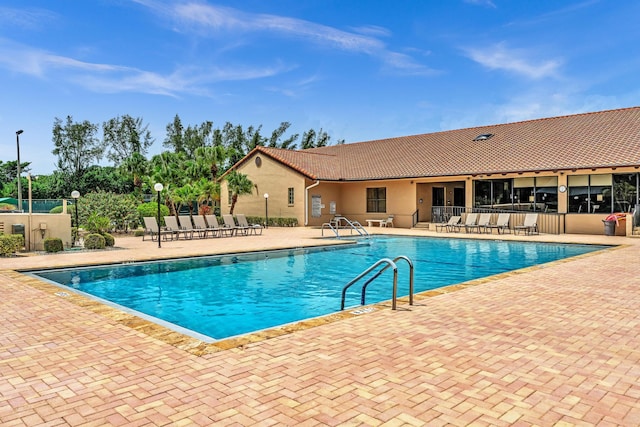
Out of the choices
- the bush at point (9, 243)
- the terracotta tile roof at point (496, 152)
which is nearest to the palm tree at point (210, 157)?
the terracotta tile roof at point (496, 152)

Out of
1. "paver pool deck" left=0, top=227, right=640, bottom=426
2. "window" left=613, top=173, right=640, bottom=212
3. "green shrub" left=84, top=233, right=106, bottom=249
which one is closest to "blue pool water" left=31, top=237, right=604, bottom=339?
"paver pool deck" left=0, top=227, right=640, bottom=426

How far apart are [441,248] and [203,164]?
18147 millimetres

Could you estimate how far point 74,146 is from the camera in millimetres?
50594

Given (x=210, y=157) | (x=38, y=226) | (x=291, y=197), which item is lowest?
(x=38, y=226)

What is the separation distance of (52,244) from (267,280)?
769 cm

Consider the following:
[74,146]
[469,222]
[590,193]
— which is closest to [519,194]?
[469,222]

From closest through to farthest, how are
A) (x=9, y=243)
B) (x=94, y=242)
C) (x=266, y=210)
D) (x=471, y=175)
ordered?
(x=9, y=243), (x=94, y=242), (x=471, y=175), (x=266, y=210)

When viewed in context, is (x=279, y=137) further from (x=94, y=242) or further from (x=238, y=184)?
(x=94, y=242)

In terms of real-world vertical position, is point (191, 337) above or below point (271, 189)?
below

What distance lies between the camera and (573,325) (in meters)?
5.68

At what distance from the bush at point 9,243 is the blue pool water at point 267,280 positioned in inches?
136

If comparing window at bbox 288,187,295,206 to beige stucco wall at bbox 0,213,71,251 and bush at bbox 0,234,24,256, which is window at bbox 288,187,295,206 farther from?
bush at bbox 0,234,24,256

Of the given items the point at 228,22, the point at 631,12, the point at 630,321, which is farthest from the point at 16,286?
the point at 631,12

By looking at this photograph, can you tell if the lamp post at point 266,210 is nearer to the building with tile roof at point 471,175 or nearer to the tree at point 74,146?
the building with tile roof at point 471,175
